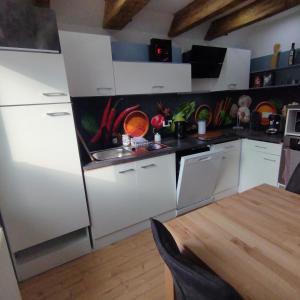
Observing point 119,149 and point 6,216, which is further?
point 119,149

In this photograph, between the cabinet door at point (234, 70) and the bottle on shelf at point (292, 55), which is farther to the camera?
the cabinet door at point (234, 70)

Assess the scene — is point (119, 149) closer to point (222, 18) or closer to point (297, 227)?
point (297, 227)

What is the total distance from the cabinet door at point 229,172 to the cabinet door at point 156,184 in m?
0.71

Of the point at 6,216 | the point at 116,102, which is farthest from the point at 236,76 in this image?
the point at 6,216

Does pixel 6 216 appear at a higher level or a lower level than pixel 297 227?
lower

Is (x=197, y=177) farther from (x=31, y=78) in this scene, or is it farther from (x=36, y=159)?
(x=31, y=78)

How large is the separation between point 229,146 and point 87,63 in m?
1.78

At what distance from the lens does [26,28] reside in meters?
1.30

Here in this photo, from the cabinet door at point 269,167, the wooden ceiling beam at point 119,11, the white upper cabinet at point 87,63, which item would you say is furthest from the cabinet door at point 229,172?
the wooden ceiling beam at point 119,11

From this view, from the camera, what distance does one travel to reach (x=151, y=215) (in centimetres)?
208

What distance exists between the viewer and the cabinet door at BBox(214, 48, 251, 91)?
2482mm

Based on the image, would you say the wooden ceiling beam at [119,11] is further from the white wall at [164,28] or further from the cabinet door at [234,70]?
the cabinet door at [234,70]

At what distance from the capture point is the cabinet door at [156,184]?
1919 mm

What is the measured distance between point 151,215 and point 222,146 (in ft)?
3.70
